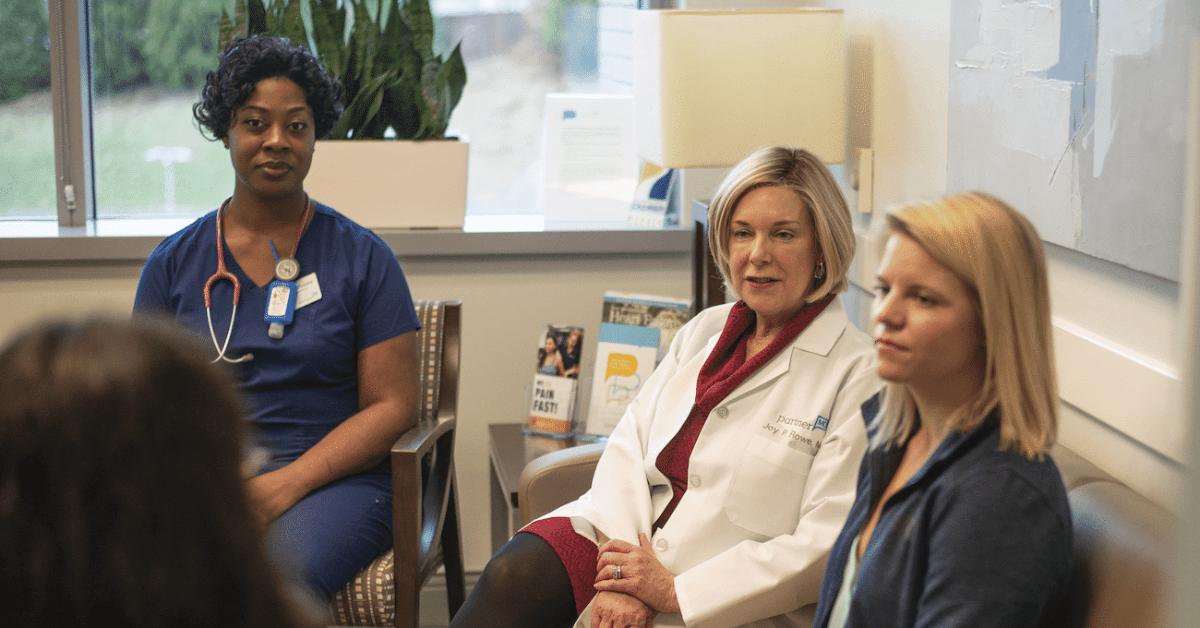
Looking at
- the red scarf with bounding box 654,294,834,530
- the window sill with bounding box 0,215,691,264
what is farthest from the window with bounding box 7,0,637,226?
the red scarf with bounding box 654,294,834,530

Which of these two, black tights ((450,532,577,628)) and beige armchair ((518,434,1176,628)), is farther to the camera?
black tights ((450,532,577,628))

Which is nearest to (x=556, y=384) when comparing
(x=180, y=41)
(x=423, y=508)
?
(x=423, y=508)

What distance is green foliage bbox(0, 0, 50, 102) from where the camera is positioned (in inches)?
121

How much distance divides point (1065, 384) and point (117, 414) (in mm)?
1394

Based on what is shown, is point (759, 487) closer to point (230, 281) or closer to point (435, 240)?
point (230, 281)

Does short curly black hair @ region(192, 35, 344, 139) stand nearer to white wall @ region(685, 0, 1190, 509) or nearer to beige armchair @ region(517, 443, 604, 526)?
beige armchair @ region(517, 443, 604, 526)

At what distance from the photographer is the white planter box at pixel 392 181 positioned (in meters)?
2.88

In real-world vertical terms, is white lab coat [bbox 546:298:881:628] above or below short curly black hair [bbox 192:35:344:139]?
below

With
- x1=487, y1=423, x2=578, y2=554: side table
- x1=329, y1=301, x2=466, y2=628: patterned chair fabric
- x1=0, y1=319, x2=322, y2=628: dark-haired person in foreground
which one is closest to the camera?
x1=0, y1=319, x2=322, y2=628: dark-haired person in foreground

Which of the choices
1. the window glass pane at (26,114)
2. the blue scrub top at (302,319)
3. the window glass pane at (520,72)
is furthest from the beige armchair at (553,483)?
the window glass pane at (26,114)

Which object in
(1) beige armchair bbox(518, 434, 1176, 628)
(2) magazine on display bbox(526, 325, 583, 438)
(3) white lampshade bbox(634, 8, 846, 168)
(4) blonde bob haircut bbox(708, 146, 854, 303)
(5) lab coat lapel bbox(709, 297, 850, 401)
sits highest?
(3) white lampshade bbox(634, 8, 846, 168)

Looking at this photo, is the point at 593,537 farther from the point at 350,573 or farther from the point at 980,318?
the point at 980,318

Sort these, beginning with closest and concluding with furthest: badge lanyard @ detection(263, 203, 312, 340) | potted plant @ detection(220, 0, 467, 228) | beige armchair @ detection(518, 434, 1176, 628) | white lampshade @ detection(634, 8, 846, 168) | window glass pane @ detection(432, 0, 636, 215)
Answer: beige armchair @ detection(518, 434, 1176, 628), badge lanyard @ detection(263, 203, 312, 340), white lampshade @ detection(634, 8, 846, 168), potted plant @ detection(220, 0, 467, 228), window glass pane @ detection(432, 0, 636, 215)

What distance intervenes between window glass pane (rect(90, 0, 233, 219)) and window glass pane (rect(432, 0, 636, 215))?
0.81 metres
